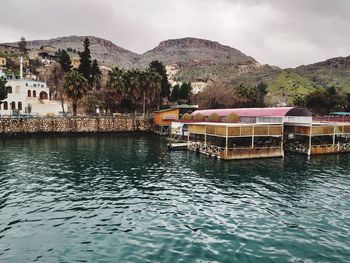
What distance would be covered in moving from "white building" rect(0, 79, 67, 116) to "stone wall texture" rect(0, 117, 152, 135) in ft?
47.6

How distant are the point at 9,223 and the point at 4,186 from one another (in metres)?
11.4

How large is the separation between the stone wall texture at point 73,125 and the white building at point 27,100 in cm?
1449

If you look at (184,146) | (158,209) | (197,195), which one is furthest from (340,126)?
(158,209)

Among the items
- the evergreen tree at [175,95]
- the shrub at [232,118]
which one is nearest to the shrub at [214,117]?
the shrub at [232,118]

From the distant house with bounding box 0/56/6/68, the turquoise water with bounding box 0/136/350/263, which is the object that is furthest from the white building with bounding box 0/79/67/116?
the distant house with bounding box 0/56/6/68

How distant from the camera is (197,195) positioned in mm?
29484

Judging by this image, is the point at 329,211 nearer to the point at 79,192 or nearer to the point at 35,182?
the point at 79,192

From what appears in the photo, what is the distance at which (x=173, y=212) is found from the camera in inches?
979

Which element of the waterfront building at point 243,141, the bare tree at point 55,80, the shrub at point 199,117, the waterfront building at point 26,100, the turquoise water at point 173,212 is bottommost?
the turquoise water at point 173,212

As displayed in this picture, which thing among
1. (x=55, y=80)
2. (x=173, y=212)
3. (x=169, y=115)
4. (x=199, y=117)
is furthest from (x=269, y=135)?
(x=55, y=80)

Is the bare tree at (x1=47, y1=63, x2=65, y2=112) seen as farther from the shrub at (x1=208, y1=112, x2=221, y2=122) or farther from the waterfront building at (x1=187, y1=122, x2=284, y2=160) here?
the waterfront building at (x1=187, y1=122, x2=284, y2=160)

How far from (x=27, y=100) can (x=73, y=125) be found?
2618 cm

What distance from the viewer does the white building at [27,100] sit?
315ft

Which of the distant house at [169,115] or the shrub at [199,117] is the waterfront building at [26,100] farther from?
the shrub at [199,117]
